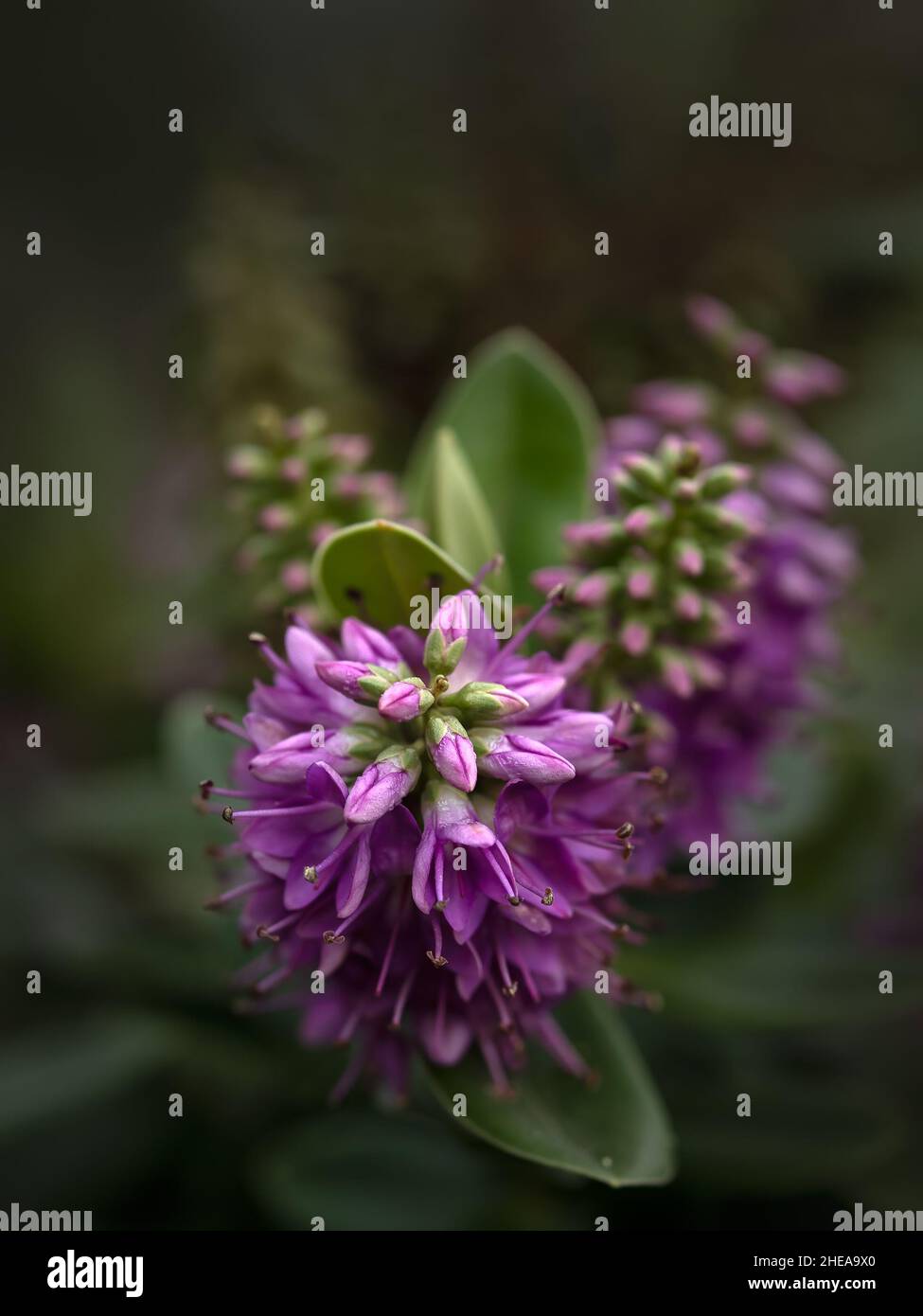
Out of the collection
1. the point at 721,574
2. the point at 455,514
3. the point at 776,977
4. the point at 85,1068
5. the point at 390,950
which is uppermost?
the point at 455,514

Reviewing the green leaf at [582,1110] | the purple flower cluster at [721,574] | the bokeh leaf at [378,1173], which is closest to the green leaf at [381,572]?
the purple flower cluster at [721,574]

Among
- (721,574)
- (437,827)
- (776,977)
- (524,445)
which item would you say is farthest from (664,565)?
(776,977)

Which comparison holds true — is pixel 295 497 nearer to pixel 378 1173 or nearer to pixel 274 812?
pixel 274 812

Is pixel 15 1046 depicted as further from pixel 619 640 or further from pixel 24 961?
pixel 619 640

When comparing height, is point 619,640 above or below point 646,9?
below

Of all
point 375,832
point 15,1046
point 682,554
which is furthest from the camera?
point 15,1046

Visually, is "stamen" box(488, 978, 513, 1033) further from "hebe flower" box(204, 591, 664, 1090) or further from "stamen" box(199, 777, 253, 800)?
"stamen" box(199, 777, 253, 800)

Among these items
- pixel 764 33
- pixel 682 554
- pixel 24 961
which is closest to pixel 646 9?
pixel 764 33

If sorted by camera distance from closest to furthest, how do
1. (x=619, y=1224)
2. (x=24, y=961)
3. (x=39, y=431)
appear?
(x=619, y=1224) < (x=24, y=961) < (x=39, y=431)
